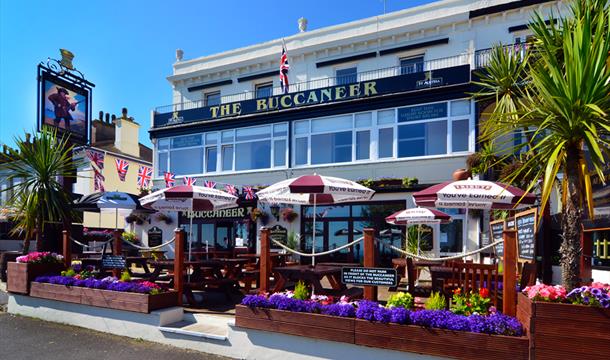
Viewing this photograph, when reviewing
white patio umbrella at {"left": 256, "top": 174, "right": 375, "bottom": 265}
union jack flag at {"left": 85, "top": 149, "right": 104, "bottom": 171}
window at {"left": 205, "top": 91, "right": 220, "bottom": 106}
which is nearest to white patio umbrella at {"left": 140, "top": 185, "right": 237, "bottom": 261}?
white patio umbrella at {"left": 256, "top": 174, "right": 375, "bottom": 265}

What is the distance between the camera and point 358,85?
52.2 feet

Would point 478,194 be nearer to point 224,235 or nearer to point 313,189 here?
point 313,189

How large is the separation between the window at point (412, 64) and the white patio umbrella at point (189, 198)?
10558mm

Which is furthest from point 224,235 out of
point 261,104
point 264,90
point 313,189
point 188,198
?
point 313,189

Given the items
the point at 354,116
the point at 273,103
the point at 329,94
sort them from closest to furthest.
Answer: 1. the point at 354,116
2. the point at 329,94
3. the point at 273,103

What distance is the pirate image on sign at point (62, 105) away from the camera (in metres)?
12.8

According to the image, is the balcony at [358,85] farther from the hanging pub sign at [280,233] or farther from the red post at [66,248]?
the red post at [66,248]

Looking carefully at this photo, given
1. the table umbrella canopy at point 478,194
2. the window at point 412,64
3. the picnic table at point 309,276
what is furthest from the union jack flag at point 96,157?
the table umbrella canopy at point 478,194

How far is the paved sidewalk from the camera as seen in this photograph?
6.18 metres

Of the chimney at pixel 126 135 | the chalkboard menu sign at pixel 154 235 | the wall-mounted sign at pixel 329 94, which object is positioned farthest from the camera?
the chimney at pixel 126 135

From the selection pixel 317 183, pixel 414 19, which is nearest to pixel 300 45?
pixel 414 19

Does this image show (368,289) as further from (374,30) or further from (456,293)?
(374,30)

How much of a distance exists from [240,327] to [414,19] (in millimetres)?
15374

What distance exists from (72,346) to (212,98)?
54.1 feet
